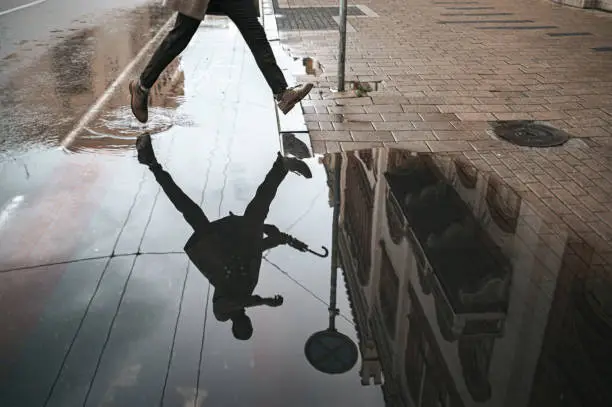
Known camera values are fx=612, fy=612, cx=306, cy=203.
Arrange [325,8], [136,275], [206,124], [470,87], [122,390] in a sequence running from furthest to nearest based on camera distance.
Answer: [325,8] < [470,87] < [206,124] < [136,275] < [122,390]

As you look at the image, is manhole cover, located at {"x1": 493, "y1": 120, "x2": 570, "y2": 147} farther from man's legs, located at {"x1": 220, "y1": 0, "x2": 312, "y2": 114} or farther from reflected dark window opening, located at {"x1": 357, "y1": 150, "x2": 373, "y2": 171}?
man's legs, located at {"x1": 220, "y1": 0, "x2": 312, "y2": 114}

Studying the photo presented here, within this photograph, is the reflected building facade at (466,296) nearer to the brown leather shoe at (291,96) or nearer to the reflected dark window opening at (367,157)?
the reflected dark window opening at (367,157)

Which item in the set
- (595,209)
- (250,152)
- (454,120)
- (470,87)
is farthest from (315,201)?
(470,87)

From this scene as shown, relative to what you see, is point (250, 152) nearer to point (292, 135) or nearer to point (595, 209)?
point (292, 135)

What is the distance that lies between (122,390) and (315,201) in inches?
96.4

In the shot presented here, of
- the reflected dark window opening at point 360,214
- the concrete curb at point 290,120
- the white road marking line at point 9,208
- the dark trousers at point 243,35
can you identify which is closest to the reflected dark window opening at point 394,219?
the reflected dark window opening at point 360,214

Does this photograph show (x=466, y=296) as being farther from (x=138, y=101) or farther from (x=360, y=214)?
(x=138, y=101)

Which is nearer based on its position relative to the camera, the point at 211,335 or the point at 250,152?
the point at 211,335

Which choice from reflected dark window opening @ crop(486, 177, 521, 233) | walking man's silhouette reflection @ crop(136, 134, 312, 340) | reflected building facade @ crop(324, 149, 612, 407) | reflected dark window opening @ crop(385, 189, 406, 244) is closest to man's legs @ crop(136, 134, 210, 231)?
walking man's silhouette reflection @ crop(136, 134, 312, 340)

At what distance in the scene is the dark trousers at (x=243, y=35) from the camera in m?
6.27

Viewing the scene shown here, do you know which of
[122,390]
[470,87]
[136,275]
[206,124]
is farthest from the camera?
[470,87]

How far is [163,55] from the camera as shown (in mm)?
6422

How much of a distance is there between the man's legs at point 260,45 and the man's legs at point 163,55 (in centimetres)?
40

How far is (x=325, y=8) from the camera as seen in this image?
52.3 ft
